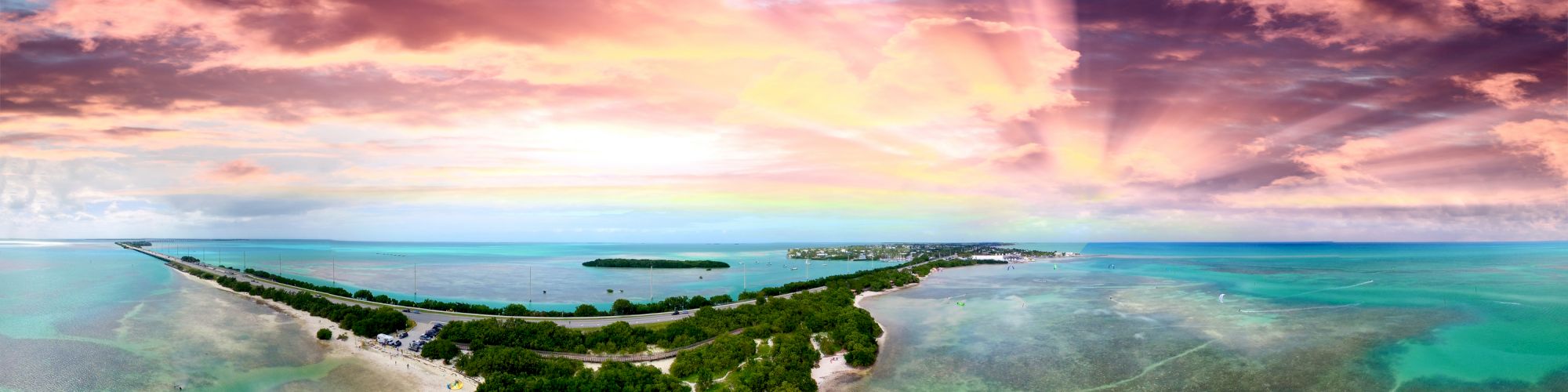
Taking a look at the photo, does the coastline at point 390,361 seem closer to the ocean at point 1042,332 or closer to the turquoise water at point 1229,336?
the ocean at point 1042,332

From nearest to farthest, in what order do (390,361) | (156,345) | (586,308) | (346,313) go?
(390,361) → (156,345) → (346,313) → (586,308)

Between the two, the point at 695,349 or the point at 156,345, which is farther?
the point at 156,345

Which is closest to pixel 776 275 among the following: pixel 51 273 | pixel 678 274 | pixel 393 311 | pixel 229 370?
pixel 678 274

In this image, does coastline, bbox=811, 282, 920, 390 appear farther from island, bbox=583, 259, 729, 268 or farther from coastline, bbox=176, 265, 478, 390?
island, bbox=583, 259, 729, 268

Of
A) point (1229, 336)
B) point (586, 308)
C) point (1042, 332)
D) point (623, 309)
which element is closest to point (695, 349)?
point (623, 309)

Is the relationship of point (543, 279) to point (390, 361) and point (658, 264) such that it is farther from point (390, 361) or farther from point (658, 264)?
point (390, 361)

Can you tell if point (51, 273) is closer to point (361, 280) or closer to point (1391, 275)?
point (361, 280)
